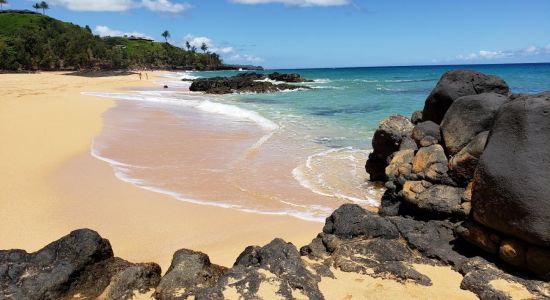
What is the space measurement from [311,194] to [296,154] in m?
3.71

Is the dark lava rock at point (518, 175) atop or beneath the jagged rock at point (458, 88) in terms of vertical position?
beneath

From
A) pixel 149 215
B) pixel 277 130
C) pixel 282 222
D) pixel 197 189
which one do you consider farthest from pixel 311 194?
pixel 277 130

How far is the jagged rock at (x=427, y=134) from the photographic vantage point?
6836mm

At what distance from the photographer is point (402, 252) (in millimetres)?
4934

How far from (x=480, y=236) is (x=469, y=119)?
2206mm

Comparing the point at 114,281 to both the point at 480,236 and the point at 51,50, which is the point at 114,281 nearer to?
the point at 480,236

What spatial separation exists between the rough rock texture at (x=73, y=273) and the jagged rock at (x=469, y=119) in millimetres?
4650

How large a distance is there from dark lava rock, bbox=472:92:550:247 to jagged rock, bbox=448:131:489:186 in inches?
27.1

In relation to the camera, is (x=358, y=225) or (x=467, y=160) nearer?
(x=358, y=225)

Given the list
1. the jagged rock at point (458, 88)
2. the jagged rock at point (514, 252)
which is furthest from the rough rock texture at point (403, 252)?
the jagged rock at point (458, 88)

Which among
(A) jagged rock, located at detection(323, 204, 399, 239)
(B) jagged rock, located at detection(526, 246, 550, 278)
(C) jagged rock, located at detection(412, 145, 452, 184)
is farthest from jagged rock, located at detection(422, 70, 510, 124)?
(B) jagged rock, located at detection(526, 246, 550, 278)

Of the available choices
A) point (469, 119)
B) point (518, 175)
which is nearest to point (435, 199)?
point (469, 119)

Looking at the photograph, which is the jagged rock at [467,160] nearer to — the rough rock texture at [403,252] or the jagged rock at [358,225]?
the rough rock texture at [403,252]

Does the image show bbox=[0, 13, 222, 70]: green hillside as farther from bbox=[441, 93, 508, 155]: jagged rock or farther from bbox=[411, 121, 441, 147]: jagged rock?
bbox=[441, 93, 508, 155]: jagged rock
